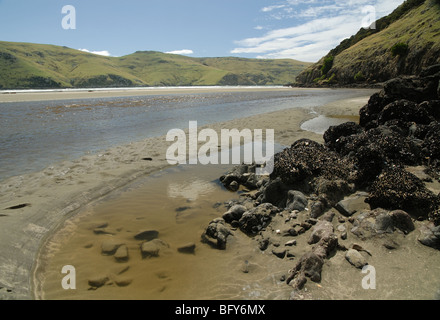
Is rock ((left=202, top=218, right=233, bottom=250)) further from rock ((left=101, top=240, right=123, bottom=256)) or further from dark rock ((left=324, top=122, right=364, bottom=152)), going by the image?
dark rock ((left=324, top=122, right=364, bottom=152))

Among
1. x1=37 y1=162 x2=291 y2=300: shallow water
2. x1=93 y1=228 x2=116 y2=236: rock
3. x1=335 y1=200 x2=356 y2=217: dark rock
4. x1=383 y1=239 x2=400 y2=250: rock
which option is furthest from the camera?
x1=93 y1=228 x2=116 y2=236: rock

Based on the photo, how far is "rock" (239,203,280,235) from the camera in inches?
224

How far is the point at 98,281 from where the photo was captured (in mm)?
4289

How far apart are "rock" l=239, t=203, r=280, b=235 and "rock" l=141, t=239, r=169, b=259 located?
1754 mm

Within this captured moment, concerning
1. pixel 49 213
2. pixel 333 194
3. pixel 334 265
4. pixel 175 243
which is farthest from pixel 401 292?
pixel 49 213

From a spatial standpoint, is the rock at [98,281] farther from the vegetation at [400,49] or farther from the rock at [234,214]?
the vegetation at [400,49]

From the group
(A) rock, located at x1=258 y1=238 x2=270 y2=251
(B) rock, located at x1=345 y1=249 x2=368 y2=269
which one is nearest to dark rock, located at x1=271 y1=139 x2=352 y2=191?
(A) rock, located at x1=258 y1=238 x2=270 y2=251

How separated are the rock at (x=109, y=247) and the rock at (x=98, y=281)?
28.2 inches

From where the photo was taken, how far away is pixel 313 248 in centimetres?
456

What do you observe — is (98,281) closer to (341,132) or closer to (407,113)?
(341,132)

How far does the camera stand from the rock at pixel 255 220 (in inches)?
224

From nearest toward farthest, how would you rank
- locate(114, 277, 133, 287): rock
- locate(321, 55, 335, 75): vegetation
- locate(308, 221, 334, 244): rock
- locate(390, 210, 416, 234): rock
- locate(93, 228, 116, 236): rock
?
locate(114, 277, 133, 287): rock → locate(390, 210, 416, 234): rock → locate(308, 221, 334, 244): rock → locate(93, 228, 116, 236): rock → locate(321, 55, 335, 75): vegetation

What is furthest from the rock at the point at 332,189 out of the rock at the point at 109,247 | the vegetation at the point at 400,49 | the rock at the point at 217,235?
the vegetation at the point at 400,49
